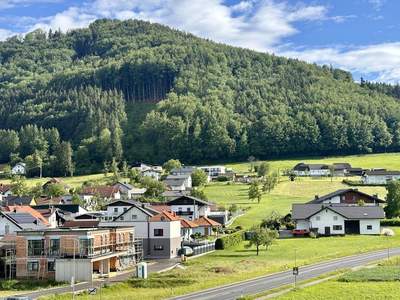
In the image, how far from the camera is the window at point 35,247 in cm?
4609

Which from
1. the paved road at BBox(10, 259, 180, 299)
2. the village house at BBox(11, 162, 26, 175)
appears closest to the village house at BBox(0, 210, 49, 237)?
the paved road at BBox(10, 259, 180, 299)

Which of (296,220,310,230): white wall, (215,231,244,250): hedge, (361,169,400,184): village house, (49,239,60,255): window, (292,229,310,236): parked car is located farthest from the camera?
(361,169,400,184): village house

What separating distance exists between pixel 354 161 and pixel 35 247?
4165 inches

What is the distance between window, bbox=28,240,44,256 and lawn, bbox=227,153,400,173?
284 feet

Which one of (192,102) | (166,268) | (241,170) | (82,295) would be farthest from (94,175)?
(82,295)

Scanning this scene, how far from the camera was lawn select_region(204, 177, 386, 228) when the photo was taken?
3031 inches

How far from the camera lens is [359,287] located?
33.5 m

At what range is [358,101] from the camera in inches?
7510

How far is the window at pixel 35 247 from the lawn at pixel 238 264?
9.45 m

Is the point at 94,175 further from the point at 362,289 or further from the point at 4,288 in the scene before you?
the point at 362,289

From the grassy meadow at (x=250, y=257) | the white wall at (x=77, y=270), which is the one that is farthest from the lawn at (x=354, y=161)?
the white wall at (x=77, y=270)

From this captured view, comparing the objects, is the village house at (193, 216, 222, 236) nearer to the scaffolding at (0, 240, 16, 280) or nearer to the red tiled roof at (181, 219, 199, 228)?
the red tiled roof at (181, 219, 199, 228)

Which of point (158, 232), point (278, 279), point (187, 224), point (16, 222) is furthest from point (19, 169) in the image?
point (278, 279)

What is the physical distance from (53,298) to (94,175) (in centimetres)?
10161
